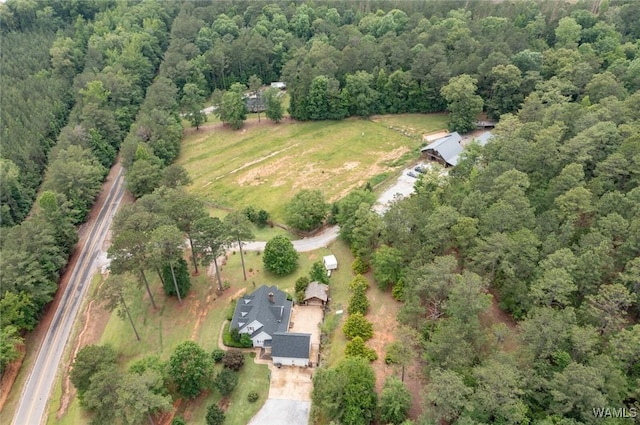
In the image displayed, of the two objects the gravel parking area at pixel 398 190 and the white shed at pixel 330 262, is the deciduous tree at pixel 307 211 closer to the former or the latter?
the white shed at pixel 330 262

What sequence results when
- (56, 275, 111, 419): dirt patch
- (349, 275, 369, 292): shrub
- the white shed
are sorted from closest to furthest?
(56, 275, 111, 419): dirt patch → (349, 275, 369, 292): shrub → the white shed

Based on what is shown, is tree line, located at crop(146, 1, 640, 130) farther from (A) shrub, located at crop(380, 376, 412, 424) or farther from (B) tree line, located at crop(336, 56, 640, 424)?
(A) shrub, located at crop(380, 376, 412, 424)

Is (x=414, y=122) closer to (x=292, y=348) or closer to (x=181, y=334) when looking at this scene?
(x=292, y=348)

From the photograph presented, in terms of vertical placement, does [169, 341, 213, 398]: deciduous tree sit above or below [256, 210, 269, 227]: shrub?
above

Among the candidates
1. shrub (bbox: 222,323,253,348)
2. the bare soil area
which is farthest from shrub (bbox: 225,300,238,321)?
the bare soil area

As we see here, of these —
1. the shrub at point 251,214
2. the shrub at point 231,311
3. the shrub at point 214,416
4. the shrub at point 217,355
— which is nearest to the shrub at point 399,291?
the shrub at point 231,311

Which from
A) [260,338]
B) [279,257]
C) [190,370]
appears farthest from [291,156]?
[190,370]
